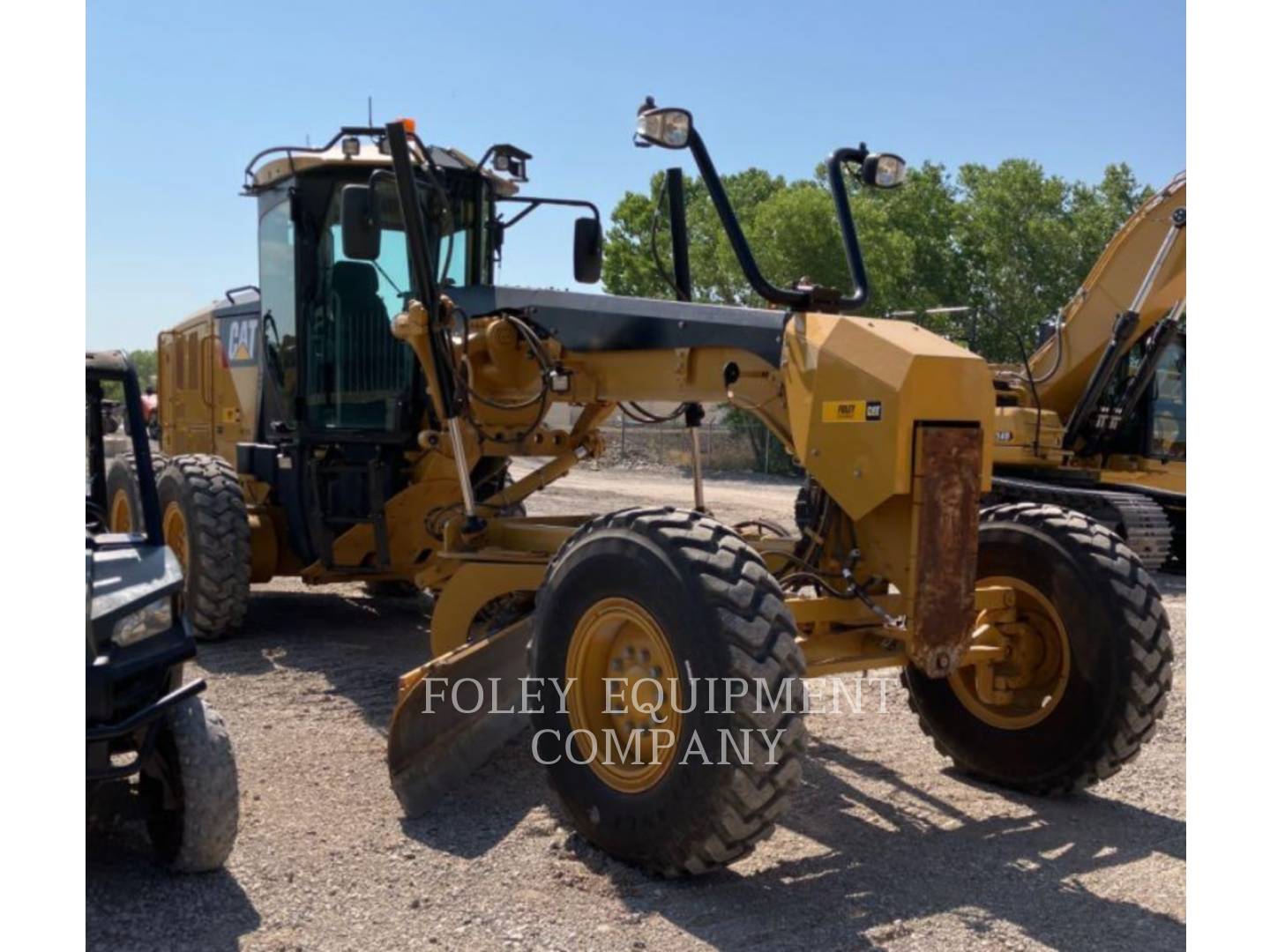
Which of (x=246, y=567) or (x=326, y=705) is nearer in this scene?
(x=326, y=705)

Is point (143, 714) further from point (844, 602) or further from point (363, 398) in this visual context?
point (363, 398)

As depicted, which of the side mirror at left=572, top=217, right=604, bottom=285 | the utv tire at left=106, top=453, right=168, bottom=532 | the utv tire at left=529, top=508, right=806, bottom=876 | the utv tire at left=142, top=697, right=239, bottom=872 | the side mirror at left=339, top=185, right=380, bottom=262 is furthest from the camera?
the utv tire at left=106, top=453, right=168, bottom=532

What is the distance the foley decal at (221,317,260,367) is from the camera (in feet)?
29.9

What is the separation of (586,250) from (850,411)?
9.44 ft

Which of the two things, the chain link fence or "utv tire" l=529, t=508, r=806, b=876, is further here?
the chain link fence

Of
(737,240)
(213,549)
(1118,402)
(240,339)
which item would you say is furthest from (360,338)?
(1118,402)

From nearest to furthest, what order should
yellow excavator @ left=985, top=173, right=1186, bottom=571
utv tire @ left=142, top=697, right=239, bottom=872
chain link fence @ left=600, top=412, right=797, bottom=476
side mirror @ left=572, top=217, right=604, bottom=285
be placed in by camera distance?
utv tire @ left=142, top=697, right=239, bottom=872, side mirror @ left=572, top=217, right=604, bottom=285, yellow excavator @ left=985, top=173, right=1186, bottom=571, chain link fence @ left=600, top=412, right=797, bottom=476

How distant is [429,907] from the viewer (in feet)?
13.6

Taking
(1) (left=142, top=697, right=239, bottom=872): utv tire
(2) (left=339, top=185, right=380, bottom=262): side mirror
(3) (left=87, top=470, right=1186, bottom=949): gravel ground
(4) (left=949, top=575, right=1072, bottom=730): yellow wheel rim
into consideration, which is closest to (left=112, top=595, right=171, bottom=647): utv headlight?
(1) (left=142, top=697, right=239, bottom=872): utv tire

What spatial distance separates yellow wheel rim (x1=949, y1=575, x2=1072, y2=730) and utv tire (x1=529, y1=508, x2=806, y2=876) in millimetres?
1507

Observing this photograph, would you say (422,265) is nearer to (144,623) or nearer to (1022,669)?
(144,623)

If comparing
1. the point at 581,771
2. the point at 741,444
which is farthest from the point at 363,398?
the point at 741,444

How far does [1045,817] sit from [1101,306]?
28.1ft

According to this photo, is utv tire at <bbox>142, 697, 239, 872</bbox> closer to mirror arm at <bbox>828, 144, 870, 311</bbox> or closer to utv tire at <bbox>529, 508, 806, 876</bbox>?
utv tire at <bbox>529, 508, 806, 876</bbox>
